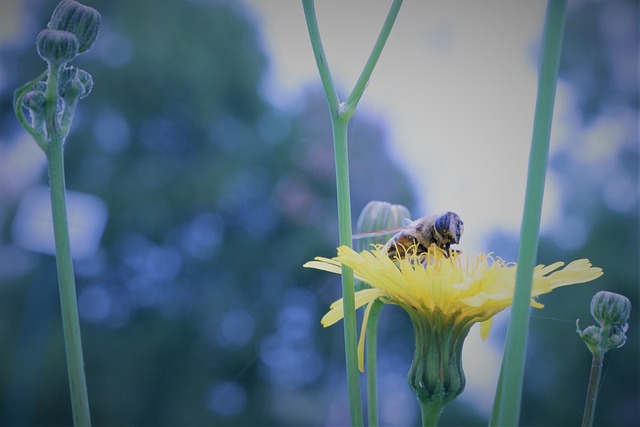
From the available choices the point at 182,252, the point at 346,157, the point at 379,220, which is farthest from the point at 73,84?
the point at 182,252

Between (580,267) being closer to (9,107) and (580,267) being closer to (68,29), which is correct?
(68,29)

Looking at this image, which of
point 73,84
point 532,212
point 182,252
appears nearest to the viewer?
point 532,212

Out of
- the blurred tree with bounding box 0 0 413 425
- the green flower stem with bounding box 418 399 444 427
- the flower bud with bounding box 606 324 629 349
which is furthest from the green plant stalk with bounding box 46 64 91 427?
the blurred tree with bounding box 0 0 413 425

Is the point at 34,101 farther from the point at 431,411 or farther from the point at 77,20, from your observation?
the point at 431,411

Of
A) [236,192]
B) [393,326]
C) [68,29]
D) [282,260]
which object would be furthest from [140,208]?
[68,29]

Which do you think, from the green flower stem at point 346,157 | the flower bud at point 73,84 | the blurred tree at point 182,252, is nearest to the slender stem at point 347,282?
the green flower stem at point 346,157
